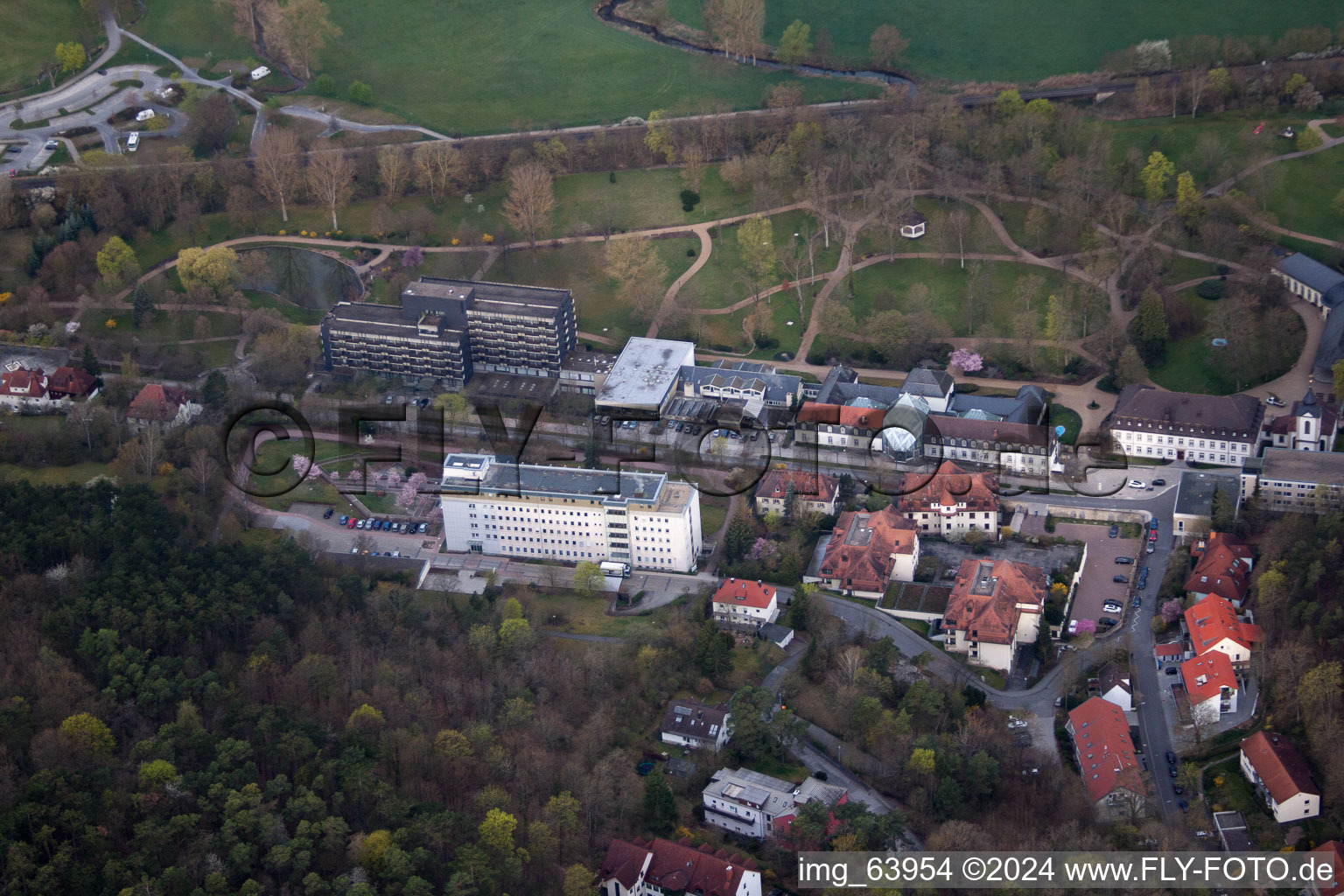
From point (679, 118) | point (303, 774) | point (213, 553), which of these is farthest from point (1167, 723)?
point (679, 118)

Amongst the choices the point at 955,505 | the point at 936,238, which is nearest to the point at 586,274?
the point at 936,238

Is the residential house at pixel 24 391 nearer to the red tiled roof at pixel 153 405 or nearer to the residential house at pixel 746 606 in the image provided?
the red tiled roof at pixel 153 405

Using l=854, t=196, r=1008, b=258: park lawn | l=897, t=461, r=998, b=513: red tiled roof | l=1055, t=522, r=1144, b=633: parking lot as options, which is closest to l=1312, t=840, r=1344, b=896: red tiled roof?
l=1055, t=522, r=1144, b=633: parking lot

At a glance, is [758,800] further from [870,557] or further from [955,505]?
[955,505]

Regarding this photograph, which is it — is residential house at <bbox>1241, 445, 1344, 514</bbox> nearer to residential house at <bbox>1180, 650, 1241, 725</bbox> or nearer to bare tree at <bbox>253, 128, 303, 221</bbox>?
residential house at <bbox>1180, 650, 1241, 725</bbox>

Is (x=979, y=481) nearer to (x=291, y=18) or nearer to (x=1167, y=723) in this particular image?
(x=1167, y=723)
